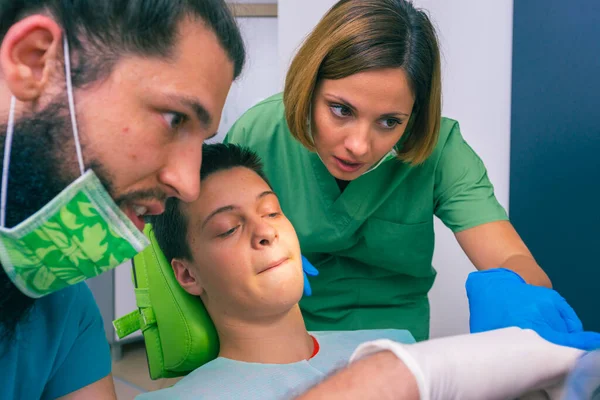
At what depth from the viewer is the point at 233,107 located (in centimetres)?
319

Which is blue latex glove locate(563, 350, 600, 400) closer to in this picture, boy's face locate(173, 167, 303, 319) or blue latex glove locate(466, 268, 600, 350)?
blue latex glove locate(466, 268, 600, 350)

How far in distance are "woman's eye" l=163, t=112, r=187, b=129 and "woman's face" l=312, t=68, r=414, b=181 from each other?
1.67 ft

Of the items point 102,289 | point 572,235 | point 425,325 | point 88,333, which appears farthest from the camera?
point 102,289

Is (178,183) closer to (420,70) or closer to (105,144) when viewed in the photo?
(105,144)

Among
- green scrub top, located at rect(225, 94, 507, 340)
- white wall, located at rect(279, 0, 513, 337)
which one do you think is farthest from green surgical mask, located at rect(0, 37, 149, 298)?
white wall, located at rect(279, 0, 513, 337)

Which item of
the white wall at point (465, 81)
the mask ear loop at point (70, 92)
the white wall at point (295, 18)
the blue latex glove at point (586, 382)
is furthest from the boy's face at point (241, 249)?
the white wall at point (295, 18)

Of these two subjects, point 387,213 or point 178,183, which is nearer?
point 178,183

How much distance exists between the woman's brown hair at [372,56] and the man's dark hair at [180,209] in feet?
0.44

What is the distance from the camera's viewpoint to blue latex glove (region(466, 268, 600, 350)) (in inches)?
39.7

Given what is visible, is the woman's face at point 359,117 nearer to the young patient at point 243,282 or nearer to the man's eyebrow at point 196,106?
the young patient at point 243,282

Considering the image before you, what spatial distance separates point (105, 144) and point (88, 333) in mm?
446

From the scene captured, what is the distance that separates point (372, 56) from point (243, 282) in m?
0.54

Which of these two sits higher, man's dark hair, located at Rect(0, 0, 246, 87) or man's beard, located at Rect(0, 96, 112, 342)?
Answer: man's dark hair, located at Rect(0, 0, 246, 87)

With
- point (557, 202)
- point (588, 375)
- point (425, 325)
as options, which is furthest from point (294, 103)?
point (557, 202)
